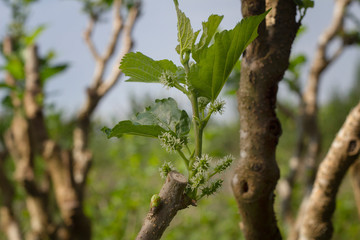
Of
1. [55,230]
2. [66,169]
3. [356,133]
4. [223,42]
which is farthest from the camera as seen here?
[55,230]

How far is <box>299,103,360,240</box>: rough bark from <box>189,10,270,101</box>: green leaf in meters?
0.35

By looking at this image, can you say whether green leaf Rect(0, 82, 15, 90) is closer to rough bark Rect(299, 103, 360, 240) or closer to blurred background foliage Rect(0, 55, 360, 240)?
blurred background foliage Rect(0, 55, 360, 240)

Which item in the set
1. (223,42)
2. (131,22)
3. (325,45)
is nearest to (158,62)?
(223,42)

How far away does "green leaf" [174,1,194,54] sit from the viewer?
16.0 inches

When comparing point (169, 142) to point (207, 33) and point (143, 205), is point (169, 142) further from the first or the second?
point (143, 205)

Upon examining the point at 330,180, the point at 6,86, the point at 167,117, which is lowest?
the point at 167,117

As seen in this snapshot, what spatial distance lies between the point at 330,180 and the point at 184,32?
0.41m

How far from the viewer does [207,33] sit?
0.42 metres

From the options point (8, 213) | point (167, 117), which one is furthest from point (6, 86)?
point (167, 117)

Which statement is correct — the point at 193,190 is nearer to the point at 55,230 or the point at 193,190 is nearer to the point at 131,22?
the point at 131,22

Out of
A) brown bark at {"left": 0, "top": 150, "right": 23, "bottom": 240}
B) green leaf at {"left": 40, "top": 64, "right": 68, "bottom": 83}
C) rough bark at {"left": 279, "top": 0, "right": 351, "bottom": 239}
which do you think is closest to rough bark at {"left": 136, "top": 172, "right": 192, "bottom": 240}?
rough bark at {"left": 279, "top": 0, "right": 351, "bottom": 239}

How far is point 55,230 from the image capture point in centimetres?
187

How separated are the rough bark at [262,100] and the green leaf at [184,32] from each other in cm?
14

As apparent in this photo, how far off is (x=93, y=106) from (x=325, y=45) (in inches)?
45.7
